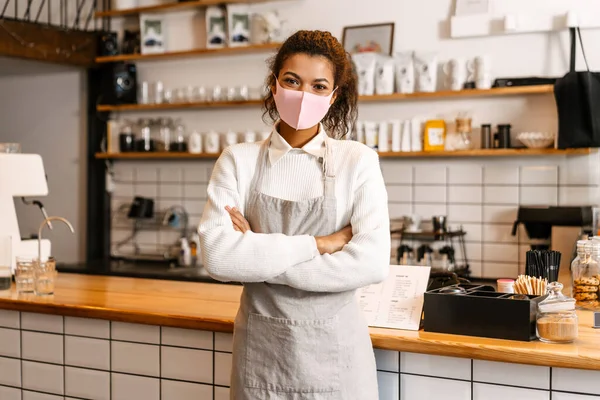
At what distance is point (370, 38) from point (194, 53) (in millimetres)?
1266

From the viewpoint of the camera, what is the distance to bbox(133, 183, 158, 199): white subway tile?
5.45 m

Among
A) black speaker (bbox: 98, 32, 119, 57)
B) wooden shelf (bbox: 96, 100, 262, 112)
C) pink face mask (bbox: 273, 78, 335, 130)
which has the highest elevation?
black speaker (bbox: 98, 32, 119, 57)

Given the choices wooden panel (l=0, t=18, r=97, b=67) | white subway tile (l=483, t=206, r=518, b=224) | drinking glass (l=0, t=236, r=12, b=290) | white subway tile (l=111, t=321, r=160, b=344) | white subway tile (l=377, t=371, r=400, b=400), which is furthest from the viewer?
wooden panel (l=0, t=18, r=97, b=67)

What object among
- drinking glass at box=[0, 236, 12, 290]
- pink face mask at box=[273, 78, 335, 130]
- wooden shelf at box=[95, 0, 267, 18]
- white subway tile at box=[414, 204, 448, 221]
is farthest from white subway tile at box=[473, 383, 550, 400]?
wooden shelf at box=[95, 0, 267, 18]

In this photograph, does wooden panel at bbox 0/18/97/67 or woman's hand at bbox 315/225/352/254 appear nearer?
woman's hand at bbox 315/225/352/254

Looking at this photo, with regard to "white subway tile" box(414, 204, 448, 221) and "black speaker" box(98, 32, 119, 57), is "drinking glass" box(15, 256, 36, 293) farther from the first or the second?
"black speaker" box(98, 32, 119, 57)

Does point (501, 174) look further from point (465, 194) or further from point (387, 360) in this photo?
point (387, 360)

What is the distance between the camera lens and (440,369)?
213cm

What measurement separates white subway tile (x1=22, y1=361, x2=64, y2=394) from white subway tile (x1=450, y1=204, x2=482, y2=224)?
262 cm

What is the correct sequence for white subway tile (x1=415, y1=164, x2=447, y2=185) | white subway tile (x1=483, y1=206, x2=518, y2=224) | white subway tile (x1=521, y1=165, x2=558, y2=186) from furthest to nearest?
white subway tile (x1=415, y1=164, x2=447, y2=185), white subway tile (x1=483, y1=206, x2=518, y2=224), white subway tile (x1=521, y1=165, x2=558, y2=186)

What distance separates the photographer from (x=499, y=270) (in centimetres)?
445

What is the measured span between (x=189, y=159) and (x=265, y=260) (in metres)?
3.62

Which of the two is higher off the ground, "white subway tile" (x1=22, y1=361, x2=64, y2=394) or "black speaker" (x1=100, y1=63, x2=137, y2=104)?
"black speaker" (x1=100, y1=63, x2=137, y2=104)

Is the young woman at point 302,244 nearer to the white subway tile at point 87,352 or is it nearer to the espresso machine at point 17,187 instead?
the white subway tile at point 87,352
